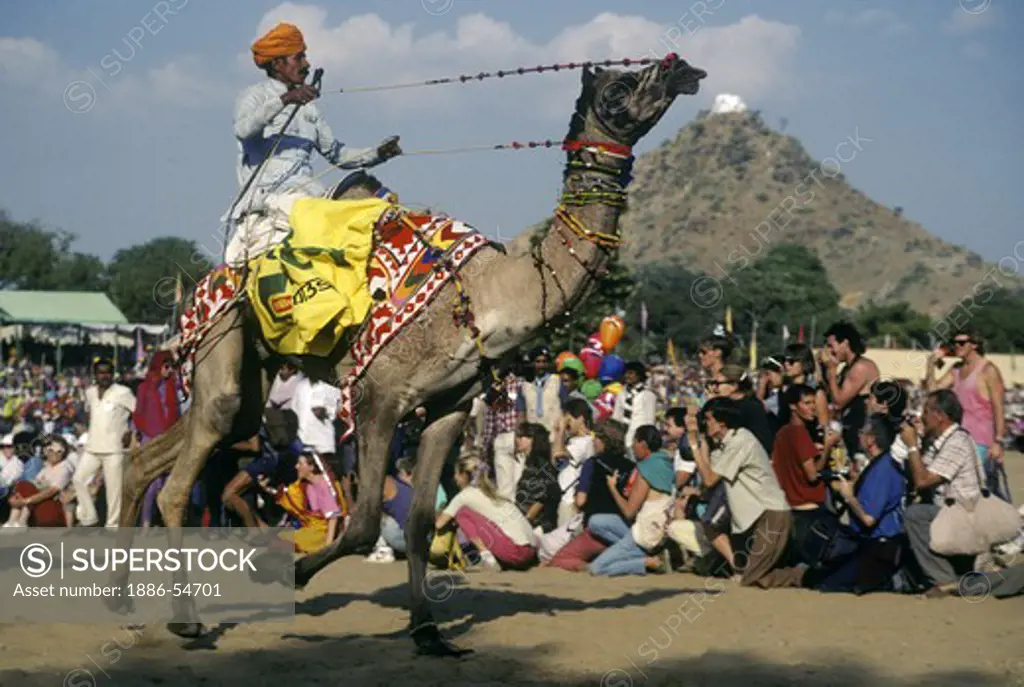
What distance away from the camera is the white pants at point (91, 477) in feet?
51.0

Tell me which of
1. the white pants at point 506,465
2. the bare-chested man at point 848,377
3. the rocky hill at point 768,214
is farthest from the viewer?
the rocky hill at point 768,214

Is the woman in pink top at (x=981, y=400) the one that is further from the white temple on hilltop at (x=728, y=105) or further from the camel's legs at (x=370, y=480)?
the white temple on hilltop at (x=728, y=105)

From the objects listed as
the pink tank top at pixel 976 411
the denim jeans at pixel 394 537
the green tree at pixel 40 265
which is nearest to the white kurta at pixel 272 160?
the denim jeans at pixel 394 537

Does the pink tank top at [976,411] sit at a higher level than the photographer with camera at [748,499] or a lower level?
higher

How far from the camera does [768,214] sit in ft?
441

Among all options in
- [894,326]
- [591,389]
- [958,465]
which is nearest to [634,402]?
[591,389]

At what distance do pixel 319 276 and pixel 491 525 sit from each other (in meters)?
5.23

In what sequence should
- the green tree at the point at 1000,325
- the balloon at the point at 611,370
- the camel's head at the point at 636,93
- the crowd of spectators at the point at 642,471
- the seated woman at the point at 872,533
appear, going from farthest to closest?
the green tree at the point at 1000,325 → the balloon at the point at 611,370 → the crowd of spectators at the point at 642,471 → the seated woman at the point at 872,533 → the camel's head at the point at 636,93

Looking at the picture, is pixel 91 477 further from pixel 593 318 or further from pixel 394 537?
pixel 593 318

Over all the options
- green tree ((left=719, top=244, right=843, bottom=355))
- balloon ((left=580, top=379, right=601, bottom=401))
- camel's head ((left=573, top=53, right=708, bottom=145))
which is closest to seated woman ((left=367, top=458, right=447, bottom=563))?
Result: balloon ((left=580, top=379, right=601, bottom=401))

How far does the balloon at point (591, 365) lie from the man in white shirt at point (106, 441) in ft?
21.1

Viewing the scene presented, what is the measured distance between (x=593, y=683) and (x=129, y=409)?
9.85 metres

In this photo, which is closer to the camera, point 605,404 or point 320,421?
point 320,421

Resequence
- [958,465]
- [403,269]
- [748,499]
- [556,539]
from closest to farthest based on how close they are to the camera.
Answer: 1. [403,269]
2. [958,465]
3. [748,499]
4. [556,539]
